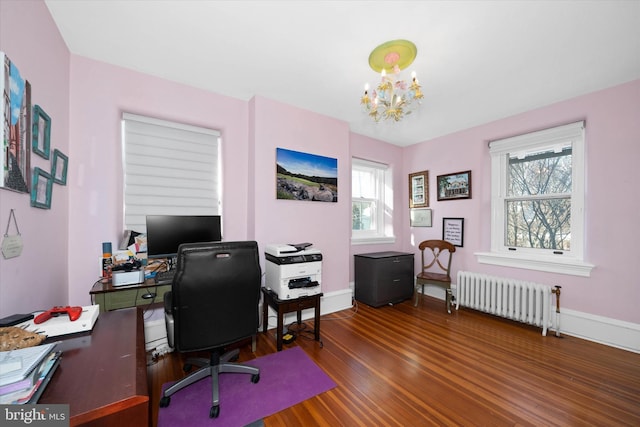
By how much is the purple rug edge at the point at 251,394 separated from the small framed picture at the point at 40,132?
1840 mm

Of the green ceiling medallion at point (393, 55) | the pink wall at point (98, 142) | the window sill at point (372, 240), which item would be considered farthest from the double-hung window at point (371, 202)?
the pink wall at point (98, 142)

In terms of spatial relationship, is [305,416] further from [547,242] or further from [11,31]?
[547,242]

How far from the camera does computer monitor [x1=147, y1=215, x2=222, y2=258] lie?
2.18 metres

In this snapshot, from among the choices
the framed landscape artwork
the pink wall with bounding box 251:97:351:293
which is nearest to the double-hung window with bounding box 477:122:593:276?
the pink wall with bounding box 251:97:351:293

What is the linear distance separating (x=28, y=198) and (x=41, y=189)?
0.60 feet

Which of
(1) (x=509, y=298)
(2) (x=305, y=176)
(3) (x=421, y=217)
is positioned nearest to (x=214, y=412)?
(2) (x=305, y=176)

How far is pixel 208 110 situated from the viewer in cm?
272

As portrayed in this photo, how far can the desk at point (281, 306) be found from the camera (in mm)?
2334

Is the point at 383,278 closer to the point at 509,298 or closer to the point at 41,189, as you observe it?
the point at 509,298

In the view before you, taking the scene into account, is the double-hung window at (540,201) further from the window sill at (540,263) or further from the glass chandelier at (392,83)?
the glass chandelier at (392,83)

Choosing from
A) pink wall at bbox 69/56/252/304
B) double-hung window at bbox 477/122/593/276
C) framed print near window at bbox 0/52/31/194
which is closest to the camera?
framed print near window at bbox 0/52/31/194

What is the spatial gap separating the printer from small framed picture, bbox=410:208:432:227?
2447mm

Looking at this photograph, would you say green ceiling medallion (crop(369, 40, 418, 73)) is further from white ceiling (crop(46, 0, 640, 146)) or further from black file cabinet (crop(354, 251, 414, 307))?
black file cabinet (crop(354, 251, 414, 307))

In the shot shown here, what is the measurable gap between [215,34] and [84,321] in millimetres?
2119
